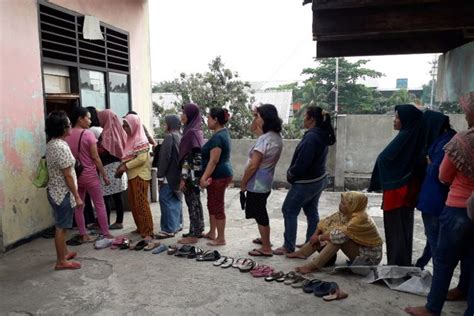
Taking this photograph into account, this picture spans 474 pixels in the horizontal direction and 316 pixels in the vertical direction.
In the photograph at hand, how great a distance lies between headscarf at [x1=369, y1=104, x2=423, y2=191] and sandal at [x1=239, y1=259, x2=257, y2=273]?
1496mm

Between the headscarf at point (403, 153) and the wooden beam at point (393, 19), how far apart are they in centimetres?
69

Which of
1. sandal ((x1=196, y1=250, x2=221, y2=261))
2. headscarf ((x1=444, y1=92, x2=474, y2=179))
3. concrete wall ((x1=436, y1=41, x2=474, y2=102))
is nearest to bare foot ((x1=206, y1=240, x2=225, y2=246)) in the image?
sandal ((x1=196, y1=250, x2=221, y2=261))

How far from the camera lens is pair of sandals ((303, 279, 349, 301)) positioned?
3.27 meters

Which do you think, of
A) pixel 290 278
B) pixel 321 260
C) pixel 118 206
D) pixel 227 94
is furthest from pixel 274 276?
pixel 227 94

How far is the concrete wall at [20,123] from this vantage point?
4.29 metres

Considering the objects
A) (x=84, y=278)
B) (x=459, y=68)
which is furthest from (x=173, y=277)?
(x=459, y=68)

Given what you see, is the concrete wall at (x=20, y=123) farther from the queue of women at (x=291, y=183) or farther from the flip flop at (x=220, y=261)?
the flip flop at (x=220, y=261)

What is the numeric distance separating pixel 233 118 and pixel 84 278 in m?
10.7

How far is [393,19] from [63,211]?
352cm

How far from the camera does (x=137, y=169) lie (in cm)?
469

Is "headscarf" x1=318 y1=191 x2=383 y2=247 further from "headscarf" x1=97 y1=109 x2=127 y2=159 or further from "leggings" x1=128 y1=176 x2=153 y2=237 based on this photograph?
"headscarf" x1=97 y1=109 x2=127 y2=159

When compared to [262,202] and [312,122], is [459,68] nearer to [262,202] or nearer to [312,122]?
[312,122]

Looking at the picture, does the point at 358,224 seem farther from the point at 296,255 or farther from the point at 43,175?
the point at 43,175

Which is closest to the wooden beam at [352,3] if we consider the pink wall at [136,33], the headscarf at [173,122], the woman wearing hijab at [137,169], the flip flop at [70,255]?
the headscarf at [173,122]
